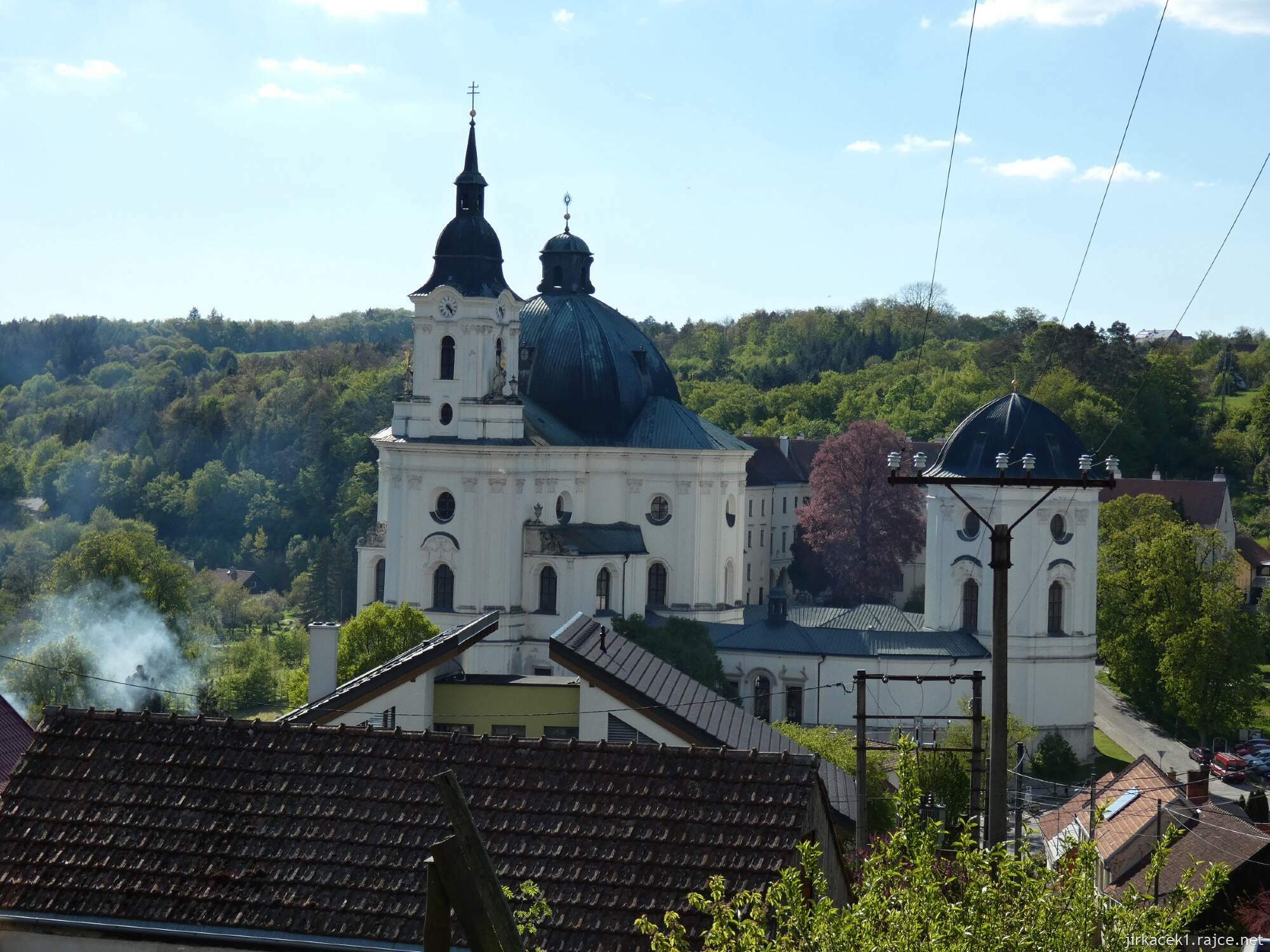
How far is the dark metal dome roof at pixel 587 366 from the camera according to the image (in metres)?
66.4

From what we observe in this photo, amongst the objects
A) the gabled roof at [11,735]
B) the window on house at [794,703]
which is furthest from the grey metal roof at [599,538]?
the gabled roof at [11,735]

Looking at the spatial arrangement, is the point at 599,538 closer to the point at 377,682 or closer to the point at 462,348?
the point at 462,348

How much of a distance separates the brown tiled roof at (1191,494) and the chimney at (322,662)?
67680mm

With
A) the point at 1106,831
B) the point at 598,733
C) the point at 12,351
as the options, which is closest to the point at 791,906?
the point at 598,733

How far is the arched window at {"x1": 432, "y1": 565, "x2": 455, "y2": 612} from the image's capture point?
62188mm

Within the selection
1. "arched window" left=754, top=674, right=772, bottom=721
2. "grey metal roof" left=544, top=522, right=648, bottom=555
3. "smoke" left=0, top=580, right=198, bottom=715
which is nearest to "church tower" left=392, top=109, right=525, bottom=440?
"grey metal roof" left=544, top=522, right=648, bottom=555

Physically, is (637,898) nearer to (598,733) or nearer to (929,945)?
(929,945)

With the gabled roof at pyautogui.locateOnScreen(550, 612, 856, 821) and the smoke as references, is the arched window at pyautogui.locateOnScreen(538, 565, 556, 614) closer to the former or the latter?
the smoke

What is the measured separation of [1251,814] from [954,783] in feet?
18.3

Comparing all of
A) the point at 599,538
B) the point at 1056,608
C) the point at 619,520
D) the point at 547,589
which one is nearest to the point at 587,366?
the point at 619,520

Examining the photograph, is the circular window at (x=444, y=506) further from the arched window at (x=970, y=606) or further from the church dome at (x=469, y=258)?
the arched window at (x=970, y=606)

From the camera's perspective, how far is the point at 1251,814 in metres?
36.4

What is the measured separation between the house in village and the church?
15.8 m

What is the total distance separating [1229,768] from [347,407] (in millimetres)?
86610
